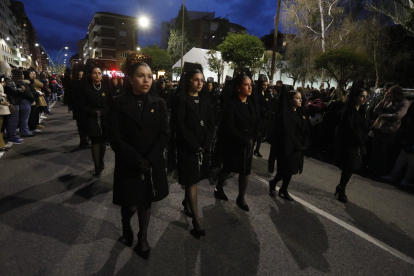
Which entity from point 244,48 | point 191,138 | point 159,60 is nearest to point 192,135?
point 191,138

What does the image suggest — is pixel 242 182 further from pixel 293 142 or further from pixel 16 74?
pixel 16 74

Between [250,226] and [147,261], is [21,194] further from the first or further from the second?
[250,226]

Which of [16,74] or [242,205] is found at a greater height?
[16,74]

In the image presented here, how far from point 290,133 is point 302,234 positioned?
4.80 ft

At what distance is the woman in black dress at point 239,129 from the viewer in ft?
12.1

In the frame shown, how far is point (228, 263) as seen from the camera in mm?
2807

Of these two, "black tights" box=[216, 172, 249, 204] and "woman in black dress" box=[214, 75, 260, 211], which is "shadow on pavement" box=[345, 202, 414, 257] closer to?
"black tights" box=[216, 172, 249, 204]

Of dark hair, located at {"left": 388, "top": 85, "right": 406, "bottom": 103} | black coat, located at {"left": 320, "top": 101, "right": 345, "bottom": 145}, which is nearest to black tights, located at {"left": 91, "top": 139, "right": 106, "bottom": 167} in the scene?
black coat, located at {"left": 320, "top": 101, "right": 345, "bottom": 145}

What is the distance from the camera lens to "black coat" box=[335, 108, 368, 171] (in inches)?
170

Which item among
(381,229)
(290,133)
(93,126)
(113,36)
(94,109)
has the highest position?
(113,36)

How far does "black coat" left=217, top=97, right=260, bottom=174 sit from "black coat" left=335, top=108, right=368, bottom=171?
173 centimetres

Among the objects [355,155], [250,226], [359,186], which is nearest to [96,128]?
[250,226]

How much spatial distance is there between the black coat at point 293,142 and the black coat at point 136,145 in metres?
2.11

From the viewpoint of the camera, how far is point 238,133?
3.66m
